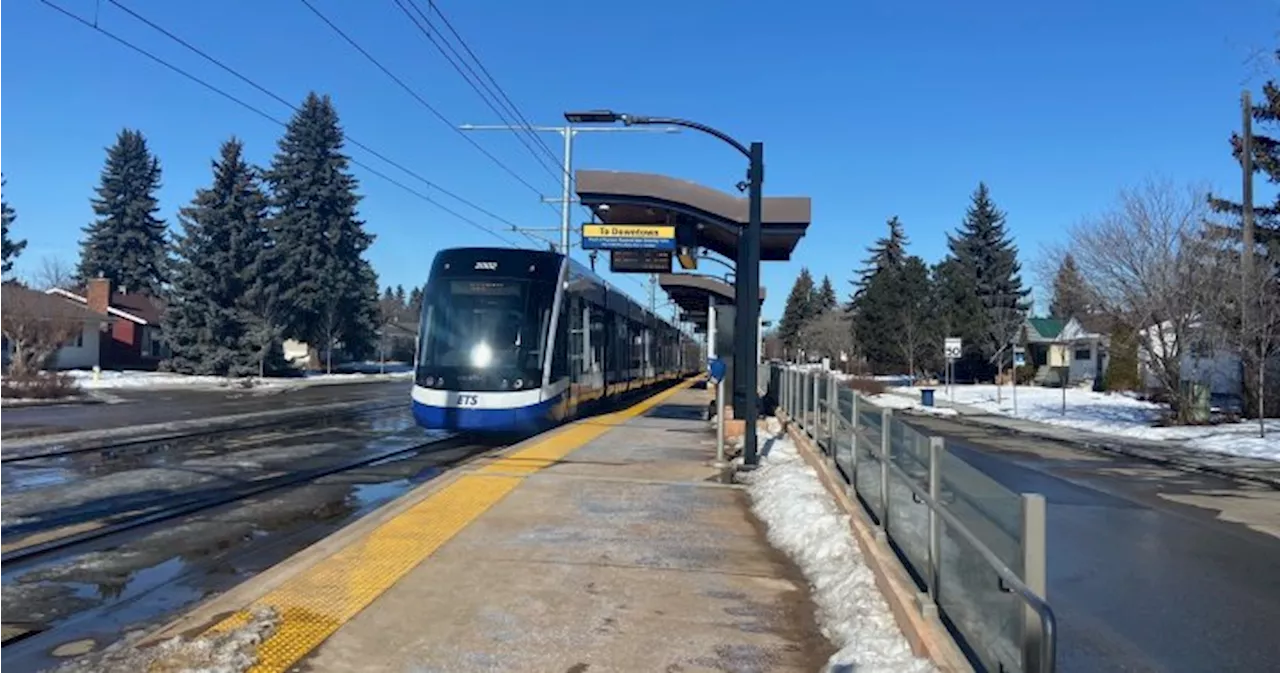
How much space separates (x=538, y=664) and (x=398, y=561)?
8.12 ft

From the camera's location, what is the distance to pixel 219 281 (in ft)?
173

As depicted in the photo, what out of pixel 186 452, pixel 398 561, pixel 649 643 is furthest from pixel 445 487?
pixel 186 452

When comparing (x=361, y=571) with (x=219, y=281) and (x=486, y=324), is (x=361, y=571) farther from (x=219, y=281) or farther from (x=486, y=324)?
(x=219, y=281)

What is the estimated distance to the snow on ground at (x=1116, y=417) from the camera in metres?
22.6

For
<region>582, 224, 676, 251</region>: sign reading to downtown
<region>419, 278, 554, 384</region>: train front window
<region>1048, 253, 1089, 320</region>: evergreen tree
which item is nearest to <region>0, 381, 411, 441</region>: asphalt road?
<region>419, 278, 554, 384</region>: train front window

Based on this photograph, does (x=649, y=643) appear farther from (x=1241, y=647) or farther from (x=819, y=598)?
(x=1241, y=647)

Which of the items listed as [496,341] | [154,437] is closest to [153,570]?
[496,341]

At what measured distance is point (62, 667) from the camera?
4.89 meters

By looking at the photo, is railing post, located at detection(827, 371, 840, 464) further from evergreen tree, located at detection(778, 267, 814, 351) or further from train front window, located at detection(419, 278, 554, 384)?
evergreen tree, located at detection(778, 267, 814, 351)

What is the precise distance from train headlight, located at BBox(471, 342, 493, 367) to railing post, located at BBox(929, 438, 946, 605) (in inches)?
480

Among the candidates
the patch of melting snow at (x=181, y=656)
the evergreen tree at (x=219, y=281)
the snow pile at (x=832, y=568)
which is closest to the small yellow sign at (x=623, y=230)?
the snow pile at (x=832, y=568)

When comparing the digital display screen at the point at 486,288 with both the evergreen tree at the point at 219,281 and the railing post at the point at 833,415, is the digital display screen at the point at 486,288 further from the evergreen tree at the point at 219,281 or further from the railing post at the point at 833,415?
the evergreen tree at the point at 219,281

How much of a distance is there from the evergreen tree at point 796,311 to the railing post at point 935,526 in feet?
381

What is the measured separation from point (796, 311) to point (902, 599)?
12637cm
